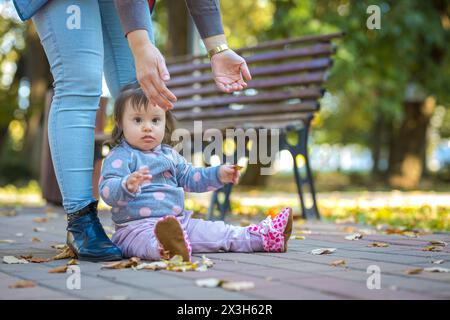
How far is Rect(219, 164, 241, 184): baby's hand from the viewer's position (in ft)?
10.9

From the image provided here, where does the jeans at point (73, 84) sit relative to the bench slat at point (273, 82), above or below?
below

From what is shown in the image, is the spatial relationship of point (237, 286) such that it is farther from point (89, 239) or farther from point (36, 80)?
point (36, 80)

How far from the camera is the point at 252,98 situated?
6.21 meters

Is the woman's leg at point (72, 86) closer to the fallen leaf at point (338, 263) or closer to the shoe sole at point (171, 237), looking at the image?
the shoe sole at point (171, 237)

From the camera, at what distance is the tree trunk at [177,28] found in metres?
11.9

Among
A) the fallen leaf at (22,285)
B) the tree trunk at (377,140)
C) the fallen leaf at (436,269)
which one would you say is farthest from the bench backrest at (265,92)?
the tree trunk at (377,140)

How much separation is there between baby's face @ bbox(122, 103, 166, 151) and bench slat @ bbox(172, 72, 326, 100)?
2532 millimetres

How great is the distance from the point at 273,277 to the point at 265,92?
3.73 m

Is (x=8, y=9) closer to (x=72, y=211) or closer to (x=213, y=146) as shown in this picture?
(x=213, y=146)

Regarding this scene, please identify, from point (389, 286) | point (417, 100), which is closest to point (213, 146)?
point (389, 286)

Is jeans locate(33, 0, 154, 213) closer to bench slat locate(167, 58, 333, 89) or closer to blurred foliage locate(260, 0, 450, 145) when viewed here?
bench slat locate(167, 58, 333, 89)

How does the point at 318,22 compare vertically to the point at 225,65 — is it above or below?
above
